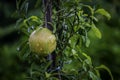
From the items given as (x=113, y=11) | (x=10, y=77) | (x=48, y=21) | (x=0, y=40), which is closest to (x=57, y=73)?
(x=48, y=21)

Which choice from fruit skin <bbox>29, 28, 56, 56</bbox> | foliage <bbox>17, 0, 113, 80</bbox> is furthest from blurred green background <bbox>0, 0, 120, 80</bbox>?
fruit skin <bbox>29, 28, 56, 56</bbox>

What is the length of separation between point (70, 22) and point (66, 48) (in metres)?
0.10

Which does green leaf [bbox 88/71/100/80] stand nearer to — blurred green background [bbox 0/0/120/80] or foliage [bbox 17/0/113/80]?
foliage [bbox 17/0/113/80]

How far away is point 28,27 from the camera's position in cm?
158

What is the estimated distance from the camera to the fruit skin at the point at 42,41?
1379 millimetres

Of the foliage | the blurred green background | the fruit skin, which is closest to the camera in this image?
the fruit skin

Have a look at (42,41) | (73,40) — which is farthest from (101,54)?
(42,41)

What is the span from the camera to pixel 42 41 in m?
1.38

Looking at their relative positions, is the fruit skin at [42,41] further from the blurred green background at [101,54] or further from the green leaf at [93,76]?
the blurred green background at [101,54]

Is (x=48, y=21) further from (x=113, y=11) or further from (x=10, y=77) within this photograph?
(x=113, y=11)

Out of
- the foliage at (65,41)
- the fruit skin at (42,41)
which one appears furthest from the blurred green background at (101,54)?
the fruit skin at (42,41)

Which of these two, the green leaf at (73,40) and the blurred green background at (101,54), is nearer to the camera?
the green leaf at (73,40)

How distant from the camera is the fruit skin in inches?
54.3

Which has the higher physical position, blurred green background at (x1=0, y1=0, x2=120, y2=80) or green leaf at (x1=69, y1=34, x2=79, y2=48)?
green leaf at (x1=69, y1=34, x2=79, y2=48)
